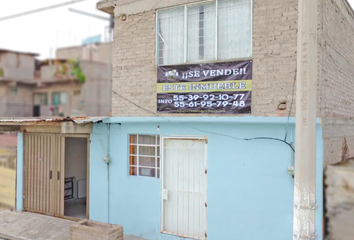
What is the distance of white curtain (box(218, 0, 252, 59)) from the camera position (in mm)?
7434

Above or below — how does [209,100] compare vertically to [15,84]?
below

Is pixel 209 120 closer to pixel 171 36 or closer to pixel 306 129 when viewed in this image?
pixel 171 36

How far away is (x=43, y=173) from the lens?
10.2 metres

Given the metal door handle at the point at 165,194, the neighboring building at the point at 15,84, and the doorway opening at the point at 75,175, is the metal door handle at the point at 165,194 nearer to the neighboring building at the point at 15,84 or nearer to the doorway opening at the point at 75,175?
the doorway opening at the point at 75,175

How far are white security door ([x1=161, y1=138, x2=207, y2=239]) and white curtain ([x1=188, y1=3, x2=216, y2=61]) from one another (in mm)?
1931

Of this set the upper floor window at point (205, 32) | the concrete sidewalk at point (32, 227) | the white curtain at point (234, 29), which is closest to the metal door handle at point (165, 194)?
the concrete sidewalk at point (32, 227)

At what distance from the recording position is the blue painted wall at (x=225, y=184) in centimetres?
685

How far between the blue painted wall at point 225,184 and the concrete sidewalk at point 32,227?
0.82 m

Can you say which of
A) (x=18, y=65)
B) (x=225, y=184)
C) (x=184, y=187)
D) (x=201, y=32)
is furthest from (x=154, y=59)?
(x=18, y=65)

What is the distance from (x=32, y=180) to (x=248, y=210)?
21.4 ft

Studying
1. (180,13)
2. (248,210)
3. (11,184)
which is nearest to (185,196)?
(248,210)

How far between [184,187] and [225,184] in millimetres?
1049

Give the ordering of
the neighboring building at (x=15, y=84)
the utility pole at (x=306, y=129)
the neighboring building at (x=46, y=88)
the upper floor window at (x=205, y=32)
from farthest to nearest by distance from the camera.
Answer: the neighboring building at (x=46, y=88)
the neighboring building at (x=15, y=84)
the upper floor window at (x=205, y=32)
the utility pole at (x=306, y=129)

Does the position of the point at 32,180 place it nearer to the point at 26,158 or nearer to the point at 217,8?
the point at 26,158
